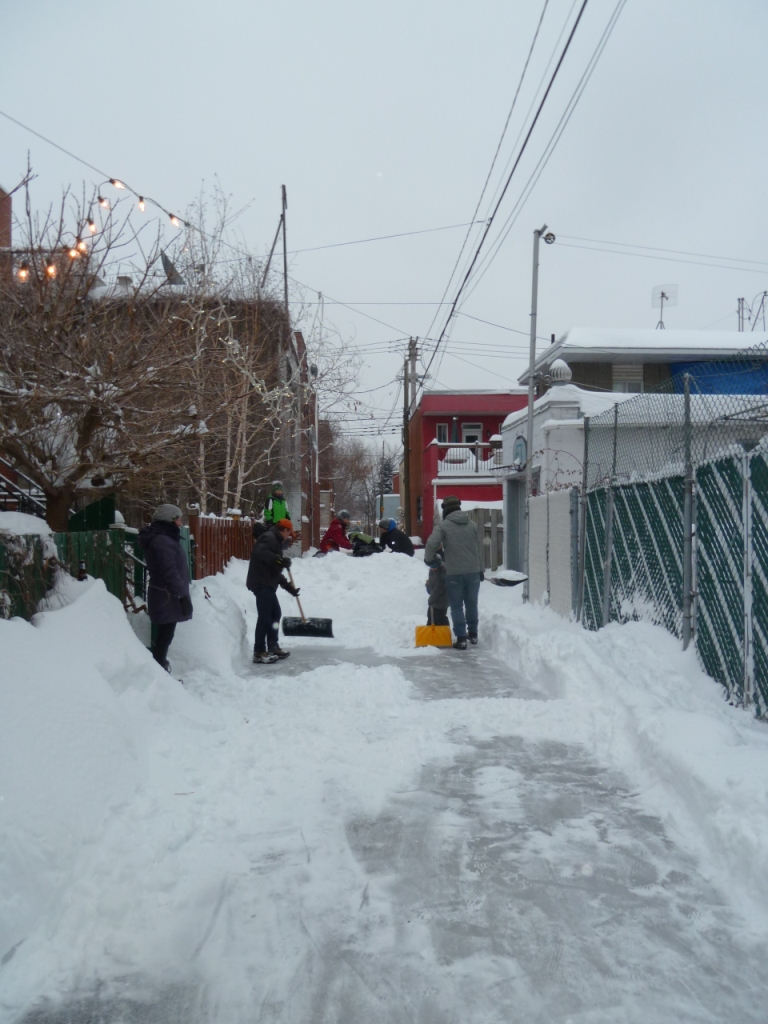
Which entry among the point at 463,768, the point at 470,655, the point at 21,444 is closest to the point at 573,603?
the point at 470,655

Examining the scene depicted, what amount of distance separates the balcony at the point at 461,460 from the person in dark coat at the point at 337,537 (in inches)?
572

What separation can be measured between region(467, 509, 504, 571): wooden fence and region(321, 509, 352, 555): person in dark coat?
3.82 m

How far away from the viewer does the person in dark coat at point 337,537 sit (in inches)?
883

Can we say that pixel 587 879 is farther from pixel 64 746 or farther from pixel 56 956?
pixel 64 746

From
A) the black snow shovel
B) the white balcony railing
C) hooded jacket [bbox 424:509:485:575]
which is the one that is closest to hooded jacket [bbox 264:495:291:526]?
the black snow shovel

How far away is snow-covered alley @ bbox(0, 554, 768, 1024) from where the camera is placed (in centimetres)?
296

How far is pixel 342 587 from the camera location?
672 inches

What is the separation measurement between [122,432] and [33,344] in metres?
1.19

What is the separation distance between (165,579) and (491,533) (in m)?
13.8

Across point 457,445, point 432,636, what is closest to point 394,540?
point 432,636

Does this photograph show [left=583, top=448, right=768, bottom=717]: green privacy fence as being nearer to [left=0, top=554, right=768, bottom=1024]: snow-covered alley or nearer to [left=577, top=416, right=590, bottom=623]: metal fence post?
[left=0, top=554, right=768, bottom=1024]: snow-covered alley

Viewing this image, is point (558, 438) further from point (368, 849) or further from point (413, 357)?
point (413, 357)

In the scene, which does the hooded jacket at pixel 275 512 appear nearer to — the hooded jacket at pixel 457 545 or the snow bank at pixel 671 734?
the hooded jacket at pixel 457 545

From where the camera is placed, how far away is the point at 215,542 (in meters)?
13.4
